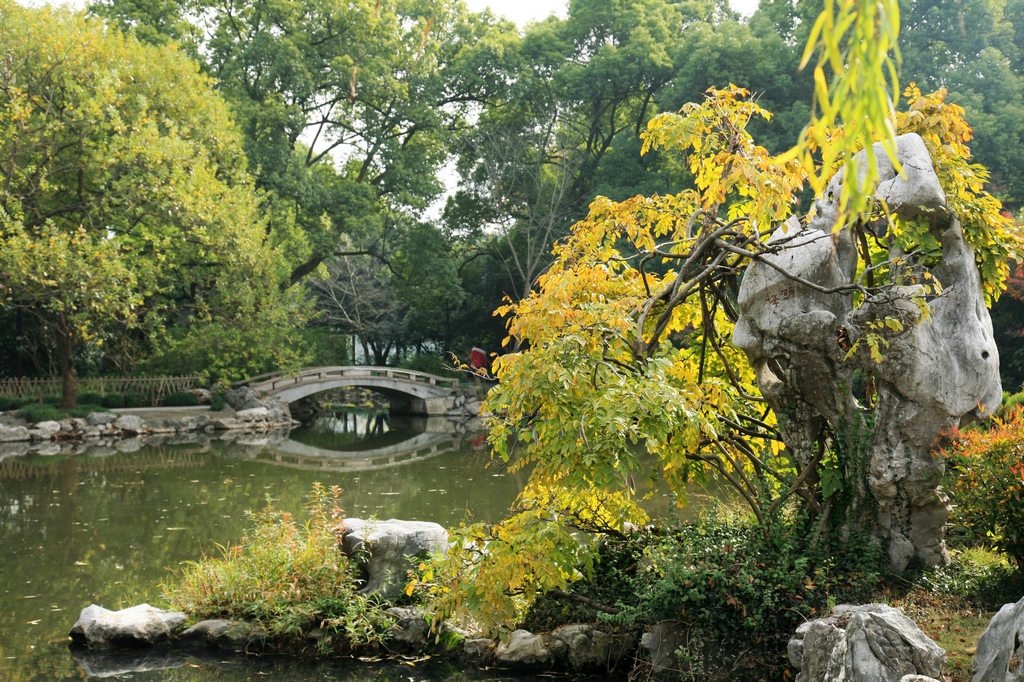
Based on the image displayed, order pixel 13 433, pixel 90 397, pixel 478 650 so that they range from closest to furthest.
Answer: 1. pixel 478 650
2. pixel 13 433
3. pixel 90 397

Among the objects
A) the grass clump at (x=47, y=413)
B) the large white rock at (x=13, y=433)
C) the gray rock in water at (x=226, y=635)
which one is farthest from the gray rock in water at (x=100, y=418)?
the gray rock in water at (x=226, y=635)

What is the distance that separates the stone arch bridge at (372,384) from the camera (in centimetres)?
2600

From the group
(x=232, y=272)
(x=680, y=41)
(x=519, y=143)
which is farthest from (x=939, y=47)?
(x=232, y=272)

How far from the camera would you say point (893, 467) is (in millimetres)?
5074

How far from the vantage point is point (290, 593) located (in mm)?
6328

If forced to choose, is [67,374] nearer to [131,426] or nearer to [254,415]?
[131,426]

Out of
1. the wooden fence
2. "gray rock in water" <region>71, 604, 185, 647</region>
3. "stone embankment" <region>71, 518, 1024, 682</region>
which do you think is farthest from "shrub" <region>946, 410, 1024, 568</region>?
the wooden fence

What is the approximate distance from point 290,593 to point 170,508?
6109 millimetres

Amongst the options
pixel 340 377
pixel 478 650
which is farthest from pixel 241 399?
pixel 478 650

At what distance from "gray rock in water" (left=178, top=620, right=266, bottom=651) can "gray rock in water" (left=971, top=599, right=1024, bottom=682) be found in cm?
457

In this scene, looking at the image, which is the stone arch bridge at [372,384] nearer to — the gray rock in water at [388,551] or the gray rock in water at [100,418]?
the gray rock in water at [100,418]

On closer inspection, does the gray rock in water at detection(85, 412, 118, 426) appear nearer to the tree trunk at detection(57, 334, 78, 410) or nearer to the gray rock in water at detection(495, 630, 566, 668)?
the tree trunk at detection(57, 334, 78, 410)

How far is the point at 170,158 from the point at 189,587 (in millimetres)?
14290

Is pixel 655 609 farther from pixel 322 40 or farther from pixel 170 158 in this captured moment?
pixel 322 40
